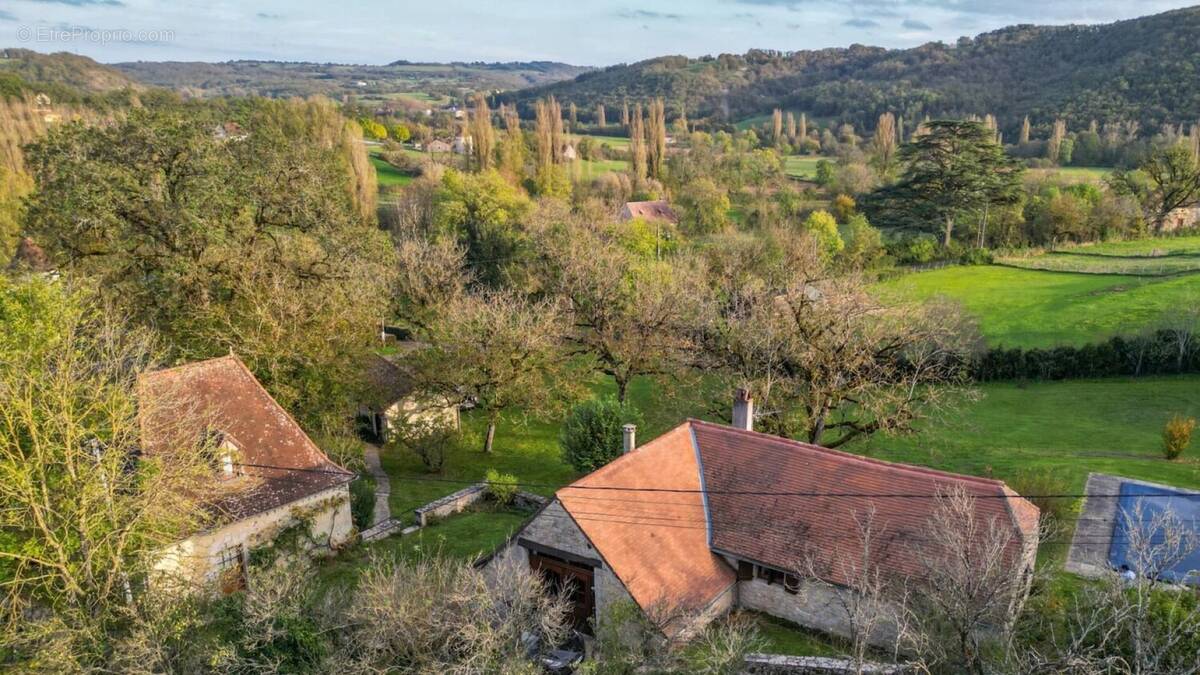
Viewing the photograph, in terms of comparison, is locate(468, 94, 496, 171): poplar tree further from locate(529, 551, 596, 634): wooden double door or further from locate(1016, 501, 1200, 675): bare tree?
locate(1016, 501, 1200, 675): bare tree

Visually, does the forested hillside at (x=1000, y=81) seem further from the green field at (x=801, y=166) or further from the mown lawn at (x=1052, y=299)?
the mown lawn at (x=1052, y=299)

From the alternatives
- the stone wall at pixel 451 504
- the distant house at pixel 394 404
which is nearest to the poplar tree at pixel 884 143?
the distant house at pixel 394 404

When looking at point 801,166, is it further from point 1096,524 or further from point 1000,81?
point 1096,524

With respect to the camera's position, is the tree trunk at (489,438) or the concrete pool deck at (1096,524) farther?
the tree trunk at (489,438)

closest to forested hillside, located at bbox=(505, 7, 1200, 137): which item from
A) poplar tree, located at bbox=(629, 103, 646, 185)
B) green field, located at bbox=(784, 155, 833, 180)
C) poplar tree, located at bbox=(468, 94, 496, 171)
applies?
green field, located at bbox=(784, 155, 833, 180)

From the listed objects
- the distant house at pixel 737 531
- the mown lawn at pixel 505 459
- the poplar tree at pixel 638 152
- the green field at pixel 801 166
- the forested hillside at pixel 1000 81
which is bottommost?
the mown lawn at pixel 505 459
